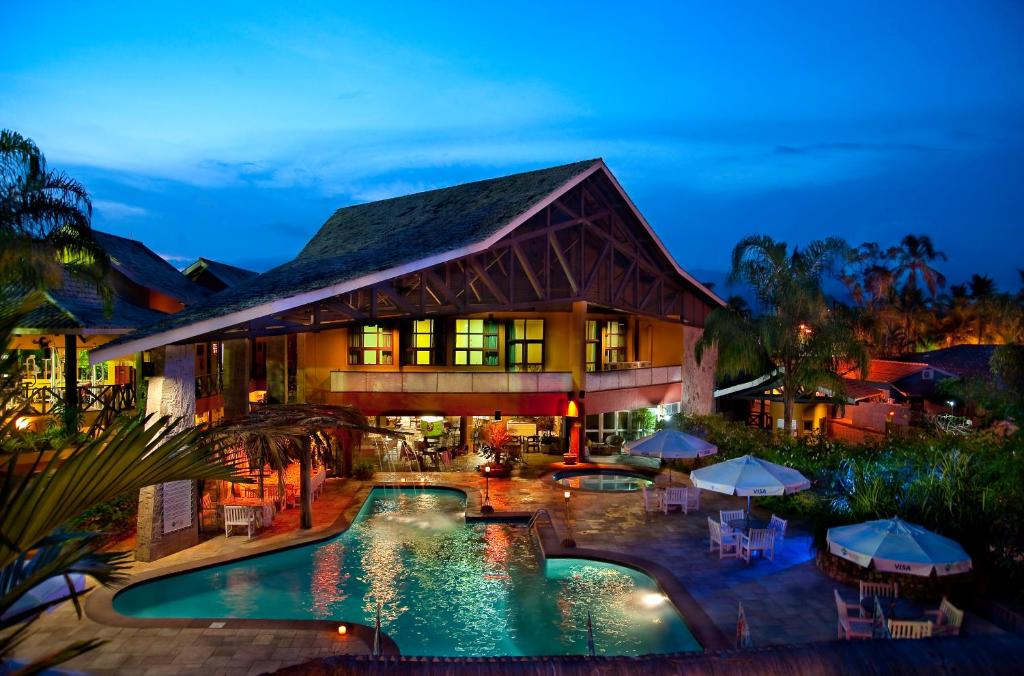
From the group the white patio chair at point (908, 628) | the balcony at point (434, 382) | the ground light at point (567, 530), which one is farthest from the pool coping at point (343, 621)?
the balcony at point (434, 382)

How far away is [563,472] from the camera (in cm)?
2341

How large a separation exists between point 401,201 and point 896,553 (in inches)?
923

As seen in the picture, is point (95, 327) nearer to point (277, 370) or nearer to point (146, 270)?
point (146, 270)

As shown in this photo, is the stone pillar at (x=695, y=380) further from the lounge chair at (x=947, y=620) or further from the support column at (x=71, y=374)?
the support column at (x=71, y=374)

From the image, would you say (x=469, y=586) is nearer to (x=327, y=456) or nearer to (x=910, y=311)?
(x=327, y=456)

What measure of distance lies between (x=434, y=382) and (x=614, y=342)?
9.69 m

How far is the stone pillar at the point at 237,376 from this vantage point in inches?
869

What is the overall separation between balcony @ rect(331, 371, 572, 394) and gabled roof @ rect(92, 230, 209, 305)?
21.5 ft

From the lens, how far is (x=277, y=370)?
26.8 metres

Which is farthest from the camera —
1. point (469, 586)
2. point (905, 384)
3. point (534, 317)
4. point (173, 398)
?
point (905, 384)

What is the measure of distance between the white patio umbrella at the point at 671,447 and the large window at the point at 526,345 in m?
9.03

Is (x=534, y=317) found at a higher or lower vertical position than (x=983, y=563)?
higher

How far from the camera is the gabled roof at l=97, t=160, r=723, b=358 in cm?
1397

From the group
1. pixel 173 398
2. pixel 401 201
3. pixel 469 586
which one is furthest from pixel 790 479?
pixel 401 201
